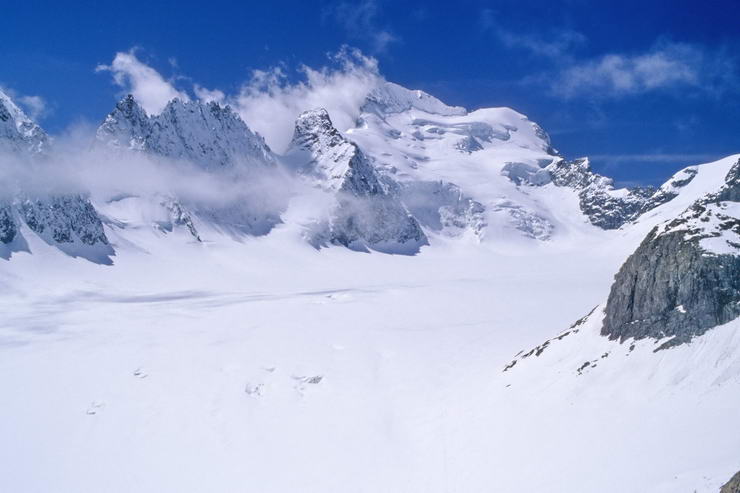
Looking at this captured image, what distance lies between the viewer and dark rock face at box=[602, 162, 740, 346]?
82.5 ft

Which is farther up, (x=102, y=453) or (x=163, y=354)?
(x=163, y=354)

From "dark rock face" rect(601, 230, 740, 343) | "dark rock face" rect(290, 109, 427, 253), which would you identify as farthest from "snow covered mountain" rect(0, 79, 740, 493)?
"dark rock face" rect(290, 109, 427, 253)

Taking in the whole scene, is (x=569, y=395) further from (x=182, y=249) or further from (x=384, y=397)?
(x=182, y=249)

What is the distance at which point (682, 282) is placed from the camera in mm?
26625

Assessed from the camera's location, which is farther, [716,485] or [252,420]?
[252,420]

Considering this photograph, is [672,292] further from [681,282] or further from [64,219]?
[64,219]

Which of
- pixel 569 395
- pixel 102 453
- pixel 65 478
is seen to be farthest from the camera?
pixel 102 453

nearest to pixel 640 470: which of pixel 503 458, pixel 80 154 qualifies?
pixel 503 458

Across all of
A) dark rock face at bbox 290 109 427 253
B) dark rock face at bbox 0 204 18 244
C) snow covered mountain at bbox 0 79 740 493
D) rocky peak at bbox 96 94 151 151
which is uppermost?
rocky peak at bbox 96 94 151 151


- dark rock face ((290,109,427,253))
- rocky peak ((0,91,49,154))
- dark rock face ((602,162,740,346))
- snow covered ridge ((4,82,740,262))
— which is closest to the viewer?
dark rock face ((602,162,740,346))

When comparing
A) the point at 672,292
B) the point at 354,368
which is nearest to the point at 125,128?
the point at 354,368

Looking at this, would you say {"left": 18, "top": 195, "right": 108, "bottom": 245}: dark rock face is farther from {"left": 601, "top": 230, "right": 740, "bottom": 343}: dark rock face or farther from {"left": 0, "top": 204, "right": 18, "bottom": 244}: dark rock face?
{"left": 601, "top": 230, "right": 740, "bottom": 343}: dark rock face

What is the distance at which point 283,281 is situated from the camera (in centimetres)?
10956

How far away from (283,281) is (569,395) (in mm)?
87027
